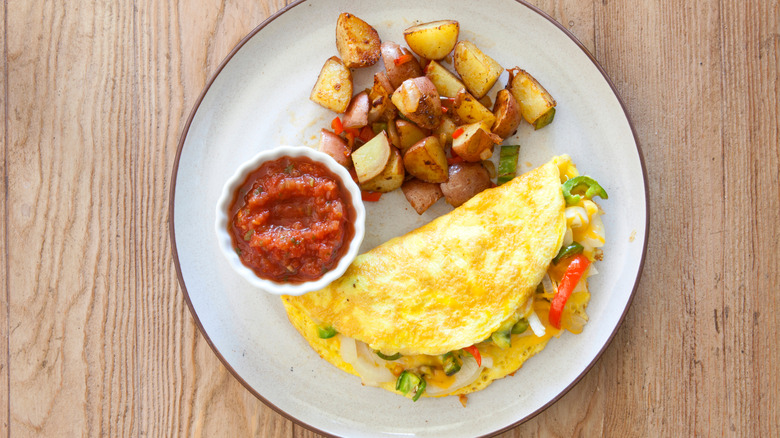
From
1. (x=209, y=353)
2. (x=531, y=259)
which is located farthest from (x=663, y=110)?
(x=209, y=353)

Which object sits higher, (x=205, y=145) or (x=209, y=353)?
(x=205, y=145)

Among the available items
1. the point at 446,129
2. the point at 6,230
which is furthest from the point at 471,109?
the point at 6,230

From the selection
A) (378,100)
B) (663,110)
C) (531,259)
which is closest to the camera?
(531,259)

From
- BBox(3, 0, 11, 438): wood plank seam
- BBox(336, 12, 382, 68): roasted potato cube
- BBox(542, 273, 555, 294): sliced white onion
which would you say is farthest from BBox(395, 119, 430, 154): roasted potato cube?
BBox(3, 0, 11, 438): wood plank seam

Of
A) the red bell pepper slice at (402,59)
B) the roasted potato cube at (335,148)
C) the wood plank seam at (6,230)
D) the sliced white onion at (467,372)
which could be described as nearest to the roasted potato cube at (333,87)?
the roasted potato cube at (335,148)

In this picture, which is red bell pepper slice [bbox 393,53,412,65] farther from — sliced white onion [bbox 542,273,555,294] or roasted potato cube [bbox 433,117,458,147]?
sliced white onion [bbox 542,273,555,294]

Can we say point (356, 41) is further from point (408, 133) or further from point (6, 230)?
point (6, 230)

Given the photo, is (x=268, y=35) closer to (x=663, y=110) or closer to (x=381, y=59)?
(x=381, y=59)

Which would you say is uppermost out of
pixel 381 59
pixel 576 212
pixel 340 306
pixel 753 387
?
pixel 381 59
